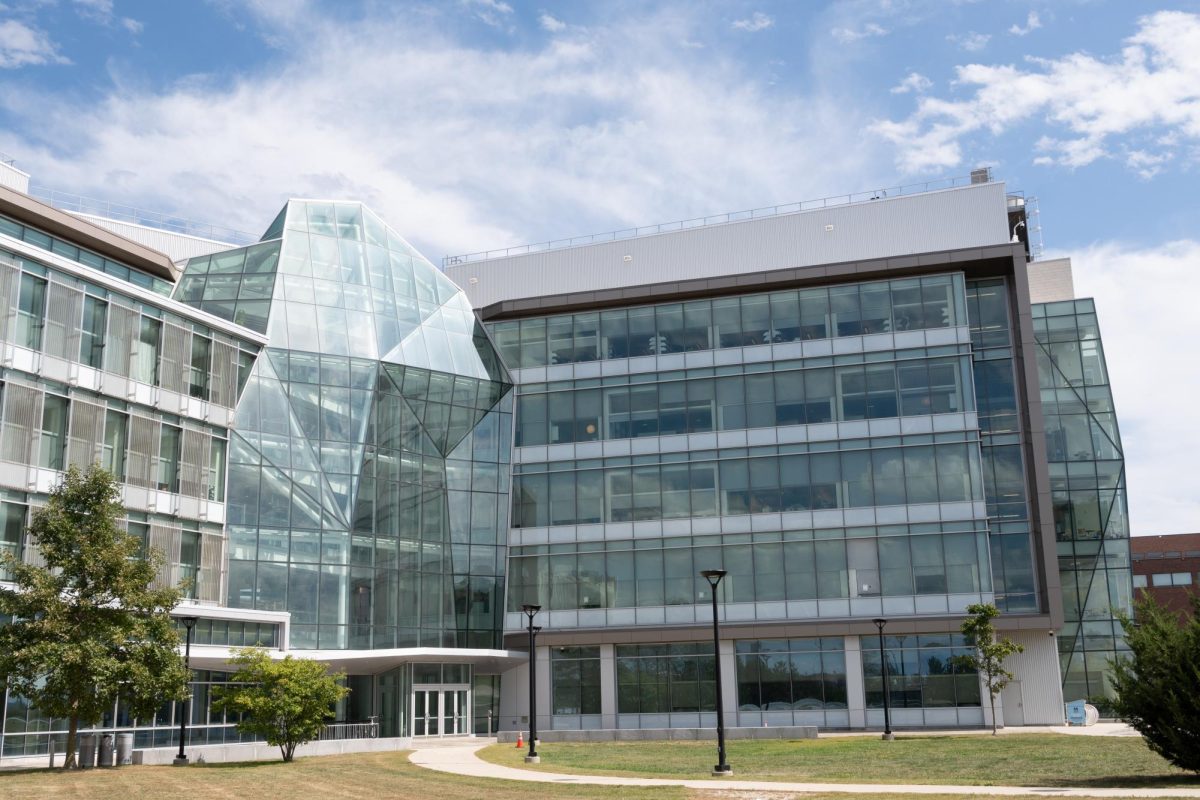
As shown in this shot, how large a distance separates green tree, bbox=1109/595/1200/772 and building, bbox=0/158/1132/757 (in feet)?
89.1

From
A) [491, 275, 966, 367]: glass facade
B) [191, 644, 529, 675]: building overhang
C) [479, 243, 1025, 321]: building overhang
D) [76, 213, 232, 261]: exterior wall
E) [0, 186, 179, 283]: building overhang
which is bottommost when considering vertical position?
[191, 644, 529, 675]: building overhang

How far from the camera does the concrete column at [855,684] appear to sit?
50375 millimetres

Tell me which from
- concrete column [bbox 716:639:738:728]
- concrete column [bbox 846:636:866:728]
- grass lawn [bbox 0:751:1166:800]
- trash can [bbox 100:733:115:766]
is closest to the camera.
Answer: grass lawn [bbox 0:751:1166:800]

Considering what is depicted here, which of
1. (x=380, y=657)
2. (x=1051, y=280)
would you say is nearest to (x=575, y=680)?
(x=380, y=657)

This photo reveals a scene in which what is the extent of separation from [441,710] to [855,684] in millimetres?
17431

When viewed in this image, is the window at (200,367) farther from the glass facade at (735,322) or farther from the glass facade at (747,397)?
the glass facade at (735,322)

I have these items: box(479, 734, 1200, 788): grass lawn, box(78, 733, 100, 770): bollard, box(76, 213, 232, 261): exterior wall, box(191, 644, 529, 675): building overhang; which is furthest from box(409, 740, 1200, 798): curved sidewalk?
box(76, 213, 232, 261): exterior wall

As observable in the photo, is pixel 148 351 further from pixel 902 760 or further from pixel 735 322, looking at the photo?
pixel 902 760

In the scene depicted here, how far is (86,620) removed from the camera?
31594 millimetres

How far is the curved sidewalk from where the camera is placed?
2059cm

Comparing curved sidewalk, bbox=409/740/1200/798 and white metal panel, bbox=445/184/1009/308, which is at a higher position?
white metal panel, bbox=445/184/1009/308

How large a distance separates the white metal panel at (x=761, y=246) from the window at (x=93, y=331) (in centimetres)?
2544

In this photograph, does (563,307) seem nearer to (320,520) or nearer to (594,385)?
(594,385)

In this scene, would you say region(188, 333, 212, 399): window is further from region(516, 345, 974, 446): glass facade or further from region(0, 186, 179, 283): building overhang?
region(516, 345, 974, 446): glass facade
